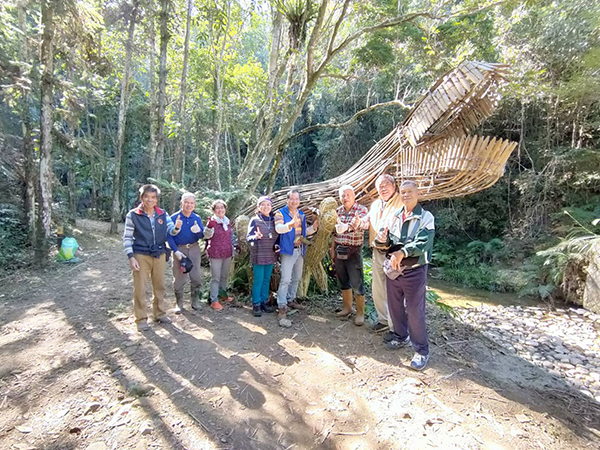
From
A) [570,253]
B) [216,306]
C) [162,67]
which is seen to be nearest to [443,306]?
[216,306]

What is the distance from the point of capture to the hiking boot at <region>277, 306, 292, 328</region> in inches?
154

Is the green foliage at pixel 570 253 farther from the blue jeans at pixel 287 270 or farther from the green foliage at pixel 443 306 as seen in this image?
the blue jeans at pixel 287 270

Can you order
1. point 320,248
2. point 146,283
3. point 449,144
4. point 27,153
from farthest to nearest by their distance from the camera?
point 27,153
point 320,248
point 146,283
point 449,144

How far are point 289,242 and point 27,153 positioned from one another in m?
7.46

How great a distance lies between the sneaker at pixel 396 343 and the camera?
135 inches

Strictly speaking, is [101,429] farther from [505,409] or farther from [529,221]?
[529,221]

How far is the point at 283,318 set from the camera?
4.00 metres

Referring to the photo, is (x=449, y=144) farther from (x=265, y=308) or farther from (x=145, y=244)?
(x=145, y=244)

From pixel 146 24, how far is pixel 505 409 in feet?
46.5

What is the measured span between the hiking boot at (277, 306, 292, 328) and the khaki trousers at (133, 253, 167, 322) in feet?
5.03

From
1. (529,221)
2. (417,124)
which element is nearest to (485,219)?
(529,221)

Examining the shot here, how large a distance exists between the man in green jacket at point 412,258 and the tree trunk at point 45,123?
288 inches

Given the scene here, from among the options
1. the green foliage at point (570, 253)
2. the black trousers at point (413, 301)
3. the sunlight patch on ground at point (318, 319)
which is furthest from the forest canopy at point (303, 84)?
the black trousers at point (413, 301)

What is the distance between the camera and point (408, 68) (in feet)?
35.0
